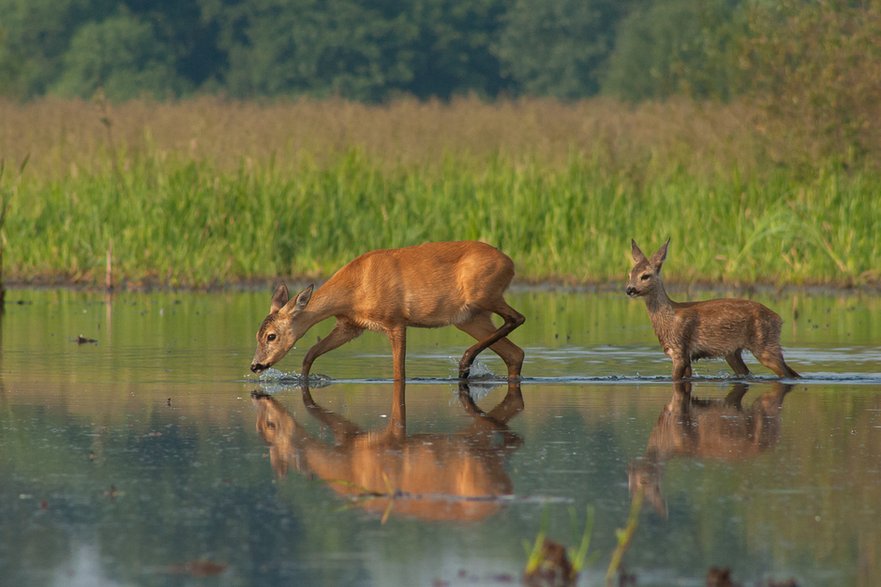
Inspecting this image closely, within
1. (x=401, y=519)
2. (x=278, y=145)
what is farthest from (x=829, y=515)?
(x=278, y=145)

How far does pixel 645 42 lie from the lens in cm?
6531

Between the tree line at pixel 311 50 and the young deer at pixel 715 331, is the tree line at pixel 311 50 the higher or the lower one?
the higher one

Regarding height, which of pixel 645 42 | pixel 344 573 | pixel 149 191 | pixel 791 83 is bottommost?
pixel 344 573

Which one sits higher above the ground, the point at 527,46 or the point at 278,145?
the point at 527,46

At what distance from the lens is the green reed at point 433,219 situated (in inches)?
814

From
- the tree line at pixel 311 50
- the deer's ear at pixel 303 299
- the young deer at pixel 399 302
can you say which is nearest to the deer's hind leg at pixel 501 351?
the young deer at pixel 399 302

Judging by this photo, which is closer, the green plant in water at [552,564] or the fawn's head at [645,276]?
the green plant in water at [552,564]

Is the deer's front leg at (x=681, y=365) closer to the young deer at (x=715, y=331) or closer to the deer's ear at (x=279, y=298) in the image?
the young deer at (x=715, y=331)

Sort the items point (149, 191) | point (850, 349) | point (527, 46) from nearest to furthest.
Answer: point (850, 349), point (149, 191), point (527, 46)

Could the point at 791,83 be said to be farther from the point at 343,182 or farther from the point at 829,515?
the point at 829,515

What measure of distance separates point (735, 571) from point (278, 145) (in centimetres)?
1874

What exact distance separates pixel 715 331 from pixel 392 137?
13341mm

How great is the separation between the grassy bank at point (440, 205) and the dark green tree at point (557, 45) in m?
50.1

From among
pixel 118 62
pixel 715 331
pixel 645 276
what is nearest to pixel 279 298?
pixel 645 276
